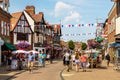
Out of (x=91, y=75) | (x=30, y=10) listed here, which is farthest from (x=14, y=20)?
(x=91, y=75)

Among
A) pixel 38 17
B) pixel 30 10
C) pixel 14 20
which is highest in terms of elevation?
pixel 30 10

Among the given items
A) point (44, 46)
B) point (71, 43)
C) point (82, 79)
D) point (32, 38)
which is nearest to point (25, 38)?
point (32, 38)

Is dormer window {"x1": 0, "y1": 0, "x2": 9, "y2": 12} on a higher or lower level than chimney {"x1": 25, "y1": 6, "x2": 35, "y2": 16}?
lower

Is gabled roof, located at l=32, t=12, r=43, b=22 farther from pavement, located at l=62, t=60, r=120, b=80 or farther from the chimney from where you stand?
pavement, located at l=62, t=60, r=120, b=80

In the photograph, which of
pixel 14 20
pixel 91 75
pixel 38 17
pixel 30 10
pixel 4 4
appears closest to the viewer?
pixel 91 75

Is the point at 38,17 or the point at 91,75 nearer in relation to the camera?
the point at 91,75

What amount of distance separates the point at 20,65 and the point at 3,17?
12.5 metres

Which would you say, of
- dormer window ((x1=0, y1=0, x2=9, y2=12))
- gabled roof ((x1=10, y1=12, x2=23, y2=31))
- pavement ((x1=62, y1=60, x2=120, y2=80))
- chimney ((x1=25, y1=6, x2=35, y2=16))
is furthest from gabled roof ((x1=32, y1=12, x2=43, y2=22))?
pavement ((x1=62, y1=60, x2=120, y2=80))

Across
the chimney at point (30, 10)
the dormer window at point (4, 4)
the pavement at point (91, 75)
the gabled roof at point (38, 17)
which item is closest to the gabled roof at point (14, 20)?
the gabled roof at point (38, 17)

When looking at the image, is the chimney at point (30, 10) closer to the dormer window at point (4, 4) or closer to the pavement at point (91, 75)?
the dormer window at point (4, 4)

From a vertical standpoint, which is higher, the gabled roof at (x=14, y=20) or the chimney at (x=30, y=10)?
the chimney at (x=30, y=10)

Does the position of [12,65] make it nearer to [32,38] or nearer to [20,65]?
[20,65]

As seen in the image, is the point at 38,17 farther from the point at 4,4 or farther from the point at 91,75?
the point at 91,75

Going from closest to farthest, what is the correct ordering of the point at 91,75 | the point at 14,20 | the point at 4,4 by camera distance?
the point at 91,75 < the point at 4,4 < the point at 14,20
